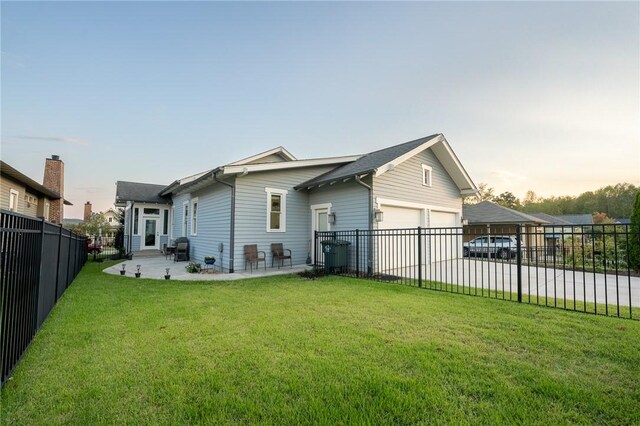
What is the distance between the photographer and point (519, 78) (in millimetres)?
9539

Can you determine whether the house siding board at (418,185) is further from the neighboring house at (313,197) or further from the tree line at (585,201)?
the tree line at (585,201)

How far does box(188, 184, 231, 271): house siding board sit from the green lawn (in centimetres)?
509

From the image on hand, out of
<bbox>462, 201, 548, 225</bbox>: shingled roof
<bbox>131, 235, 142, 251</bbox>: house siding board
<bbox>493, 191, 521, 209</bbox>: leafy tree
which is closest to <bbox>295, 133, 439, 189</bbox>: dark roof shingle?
<bbox>131, 235, 142, 251</bbox>: house siding board

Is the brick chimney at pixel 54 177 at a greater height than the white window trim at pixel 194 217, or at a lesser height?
greater

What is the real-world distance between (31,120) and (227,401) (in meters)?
14.8

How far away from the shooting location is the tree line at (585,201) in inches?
1943

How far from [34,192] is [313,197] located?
17535mm

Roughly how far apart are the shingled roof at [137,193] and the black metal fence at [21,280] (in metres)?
13.3

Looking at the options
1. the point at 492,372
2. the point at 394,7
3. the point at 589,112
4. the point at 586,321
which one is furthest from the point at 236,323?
the point at 589,112

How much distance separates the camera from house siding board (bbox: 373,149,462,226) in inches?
407

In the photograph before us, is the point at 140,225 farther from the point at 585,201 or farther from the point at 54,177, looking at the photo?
the point at 585,201

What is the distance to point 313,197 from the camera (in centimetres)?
1168

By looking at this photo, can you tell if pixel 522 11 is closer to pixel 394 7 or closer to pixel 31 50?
pixel 394 7

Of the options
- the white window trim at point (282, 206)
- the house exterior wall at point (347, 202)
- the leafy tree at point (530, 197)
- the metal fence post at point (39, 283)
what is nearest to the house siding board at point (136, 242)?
the white window trim at point (282, 206)
